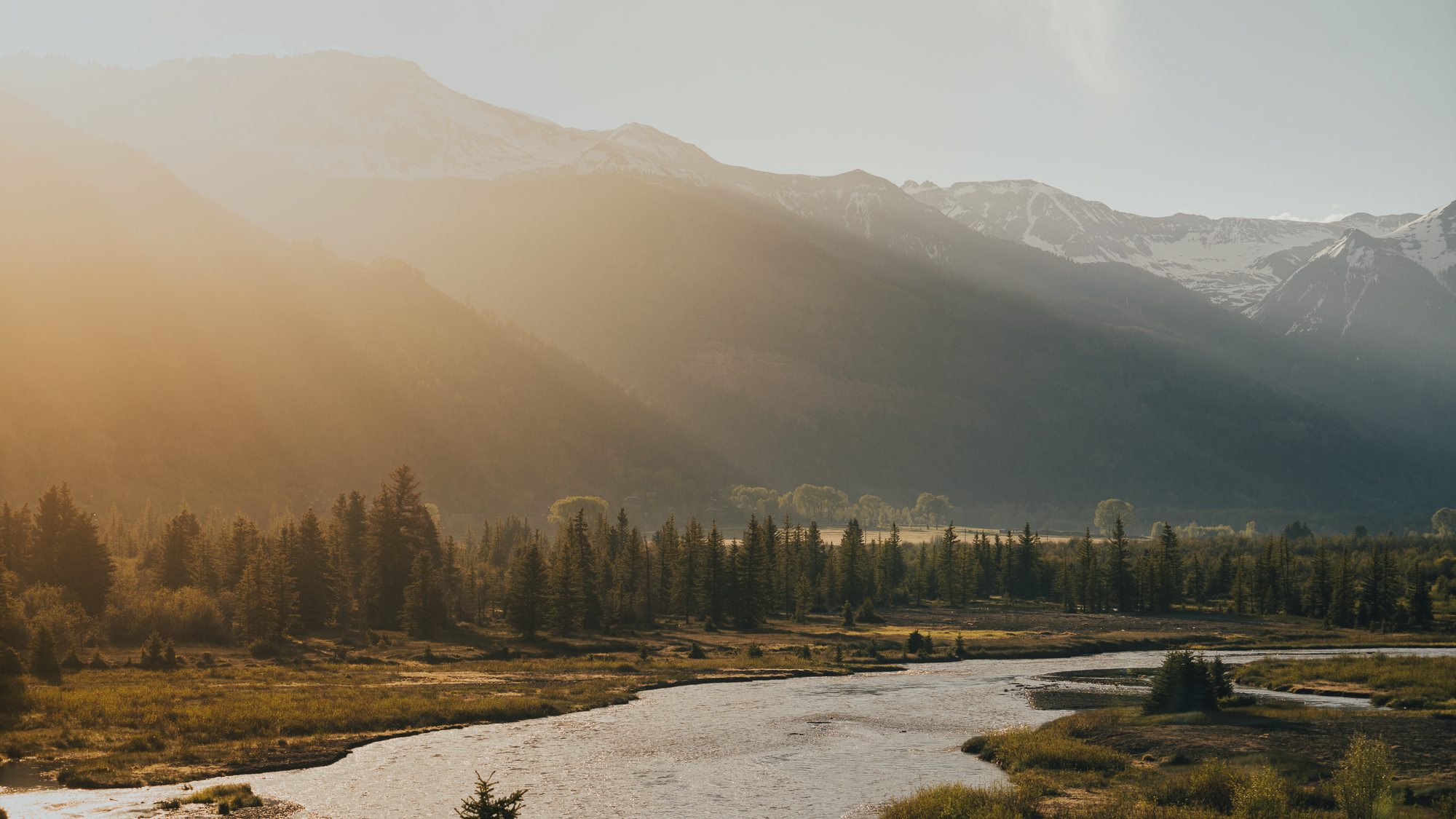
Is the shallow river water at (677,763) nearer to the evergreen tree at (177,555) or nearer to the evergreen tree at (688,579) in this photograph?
the evergreen tree at (688,579)

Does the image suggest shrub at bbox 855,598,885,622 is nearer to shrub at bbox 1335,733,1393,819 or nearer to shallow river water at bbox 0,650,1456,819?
shallow river water at bbox 0,650,1456,819

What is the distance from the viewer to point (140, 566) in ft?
425

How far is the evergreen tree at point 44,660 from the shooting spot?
2618 inches

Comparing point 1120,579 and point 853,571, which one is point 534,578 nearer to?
point 853,571

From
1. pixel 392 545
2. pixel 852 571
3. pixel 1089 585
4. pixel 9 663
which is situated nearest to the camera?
pixel 9 663

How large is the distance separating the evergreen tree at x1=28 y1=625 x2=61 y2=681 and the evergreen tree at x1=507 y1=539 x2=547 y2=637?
44.6 metres

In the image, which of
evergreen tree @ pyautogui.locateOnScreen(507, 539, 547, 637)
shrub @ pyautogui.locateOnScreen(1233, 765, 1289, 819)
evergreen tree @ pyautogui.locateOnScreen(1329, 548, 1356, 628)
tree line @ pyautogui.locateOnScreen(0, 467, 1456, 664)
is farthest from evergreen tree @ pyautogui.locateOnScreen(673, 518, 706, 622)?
shrub @ pyautogui.locateOnScreen(1233, 765, 1289, 819)

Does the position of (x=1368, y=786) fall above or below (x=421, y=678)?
above

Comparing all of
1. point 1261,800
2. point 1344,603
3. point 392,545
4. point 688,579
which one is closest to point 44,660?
point 392,545

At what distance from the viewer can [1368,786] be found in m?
33.6

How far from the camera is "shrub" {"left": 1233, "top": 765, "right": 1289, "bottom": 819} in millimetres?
34500

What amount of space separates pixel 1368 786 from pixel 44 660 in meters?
80.6

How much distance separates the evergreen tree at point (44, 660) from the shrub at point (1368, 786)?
3058 inches

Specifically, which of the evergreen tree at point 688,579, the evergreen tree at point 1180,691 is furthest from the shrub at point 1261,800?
the evergreen tree at point 688,579
